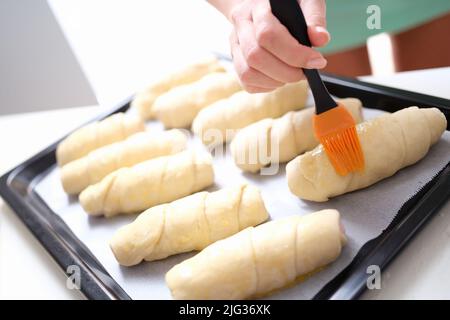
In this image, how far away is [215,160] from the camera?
1.71 meters

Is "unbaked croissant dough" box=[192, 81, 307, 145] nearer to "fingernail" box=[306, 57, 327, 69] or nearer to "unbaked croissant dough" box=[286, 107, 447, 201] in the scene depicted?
"unbaked croissant dough" box=[286, 107, 447, 201]

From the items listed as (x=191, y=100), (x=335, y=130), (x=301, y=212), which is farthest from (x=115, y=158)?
(x=335, y=130)

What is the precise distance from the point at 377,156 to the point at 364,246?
294 millimetres

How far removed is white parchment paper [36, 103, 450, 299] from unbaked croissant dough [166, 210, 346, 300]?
47 millimetres

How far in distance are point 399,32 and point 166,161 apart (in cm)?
118

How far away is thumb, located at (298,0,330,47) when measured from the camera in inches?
43.8

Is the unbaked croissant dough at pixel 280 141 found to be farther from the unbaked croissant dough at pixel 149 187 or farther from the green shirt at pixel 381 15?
the green shirt at pixel 381 15

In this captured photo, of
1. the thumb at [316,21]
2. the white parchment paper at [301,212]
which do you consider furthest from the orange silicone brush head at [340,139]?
the thumb at [316,21]

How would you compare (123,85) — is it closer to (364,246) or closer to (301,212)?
(301,212)

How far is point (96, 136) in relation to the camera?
191cm

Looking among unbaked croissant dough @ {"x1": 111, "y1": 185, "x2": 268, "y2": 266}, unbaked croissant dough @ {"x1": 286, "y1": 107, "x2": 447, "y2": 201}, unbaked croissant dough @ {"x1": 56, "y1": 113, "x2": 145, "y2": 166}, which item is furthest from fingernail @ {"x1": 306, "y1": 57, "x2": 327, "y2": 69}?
unbaked croissant dough @ {"x1": 56, "y1": 113, "x2": 145, "y2": 166}

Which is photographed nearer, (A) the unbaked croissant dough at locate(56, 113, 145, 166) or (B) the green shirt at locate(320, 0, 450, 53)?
(B) the green shirt at locate(320, 0, 450, 53)
